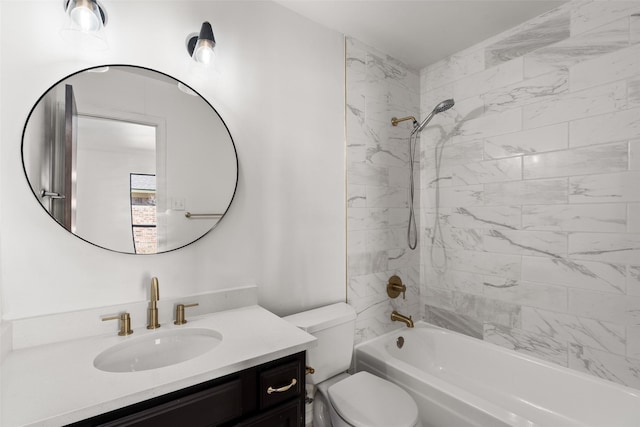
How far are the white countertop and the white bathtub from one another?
0.87m

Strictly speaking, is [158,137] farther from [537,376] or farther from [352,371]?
[537,376]

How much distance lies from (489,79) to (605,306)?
1536mm

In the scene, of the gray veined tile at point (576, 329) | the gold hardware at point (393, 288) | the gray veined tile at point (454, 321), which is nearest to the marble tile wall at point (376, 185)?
the gold hardware at point (393, 288)

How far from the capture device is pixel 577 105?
1.73m

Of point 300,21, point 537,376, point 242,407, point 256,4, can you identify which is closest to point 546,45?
point 300,21

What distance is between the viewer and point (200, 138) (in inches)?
57.1

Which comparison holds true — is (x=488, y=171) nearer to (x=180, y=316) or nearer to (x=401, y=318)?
(x=401, y=318)

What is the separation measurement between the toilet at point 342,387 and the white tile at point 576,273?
111 cm

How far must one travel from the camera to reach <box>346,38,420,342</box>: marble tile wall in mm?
2068

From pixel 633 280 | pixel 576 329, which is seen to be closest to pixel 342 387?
pixel 576 329

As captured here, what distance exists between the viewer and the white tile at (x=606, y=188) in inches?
60.9

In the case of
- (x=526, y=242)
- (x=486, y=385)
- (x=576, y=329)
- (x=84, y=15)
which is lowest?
(x=486, y=385)

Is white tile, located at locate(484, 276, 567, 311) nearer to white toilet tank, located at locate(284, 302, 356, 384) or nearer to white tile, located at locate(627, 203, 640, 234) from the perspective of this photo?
white tile, located at locate(627, 203, 640, 234)

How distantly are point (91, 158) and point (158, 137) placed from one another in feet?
0.87
